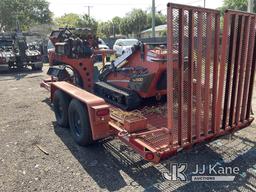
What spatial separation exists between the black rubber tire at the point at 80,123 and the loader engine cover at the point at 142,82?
1.12m

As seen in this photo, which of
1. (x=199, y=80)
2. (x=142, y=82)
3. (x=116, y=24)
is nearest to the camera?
(x=199, y=80)

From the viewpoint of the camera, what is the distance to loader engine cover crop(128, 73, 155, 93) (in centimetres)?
524

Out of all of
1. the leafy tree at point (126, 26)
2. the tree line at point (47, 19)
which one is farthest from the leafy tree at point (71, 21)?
the leafy tree at point (126, 26)

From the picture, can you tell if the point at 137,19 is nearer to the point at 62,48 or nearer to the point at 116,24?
the point at 116,24

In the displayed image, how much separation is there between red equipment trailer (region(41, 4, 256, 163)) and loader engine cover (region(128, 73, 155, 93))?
657 millimetres

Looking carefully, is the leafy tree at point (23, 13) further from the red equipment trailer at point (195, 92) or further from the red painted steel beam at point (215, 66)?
the red painted steel beam at point (215, 66)

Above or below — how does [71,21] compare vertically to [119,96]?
above

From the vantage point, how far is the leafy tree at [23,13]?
4206cm

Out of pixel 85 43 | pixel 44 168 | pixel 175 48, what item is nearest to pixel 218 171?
A: pixel 175 48

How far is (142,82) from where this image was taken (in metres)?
5.30

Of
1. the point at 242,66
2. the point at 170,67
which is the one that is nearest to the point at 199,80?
the point at 170,67

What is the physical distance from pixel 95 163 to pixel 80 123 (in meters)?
0.76

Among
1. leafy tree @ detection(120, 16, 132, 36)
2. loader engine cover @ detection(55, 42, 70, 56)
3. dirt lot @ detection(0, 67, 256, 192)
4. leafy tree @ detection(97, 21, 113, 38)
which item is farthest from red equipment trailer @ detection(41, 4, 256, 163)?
leafy tree @ detection(97, 21, 113, 38)

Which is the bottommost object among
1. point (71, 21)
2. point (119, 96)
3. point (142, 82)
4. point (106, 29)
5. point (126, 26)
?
point (119, 96)
